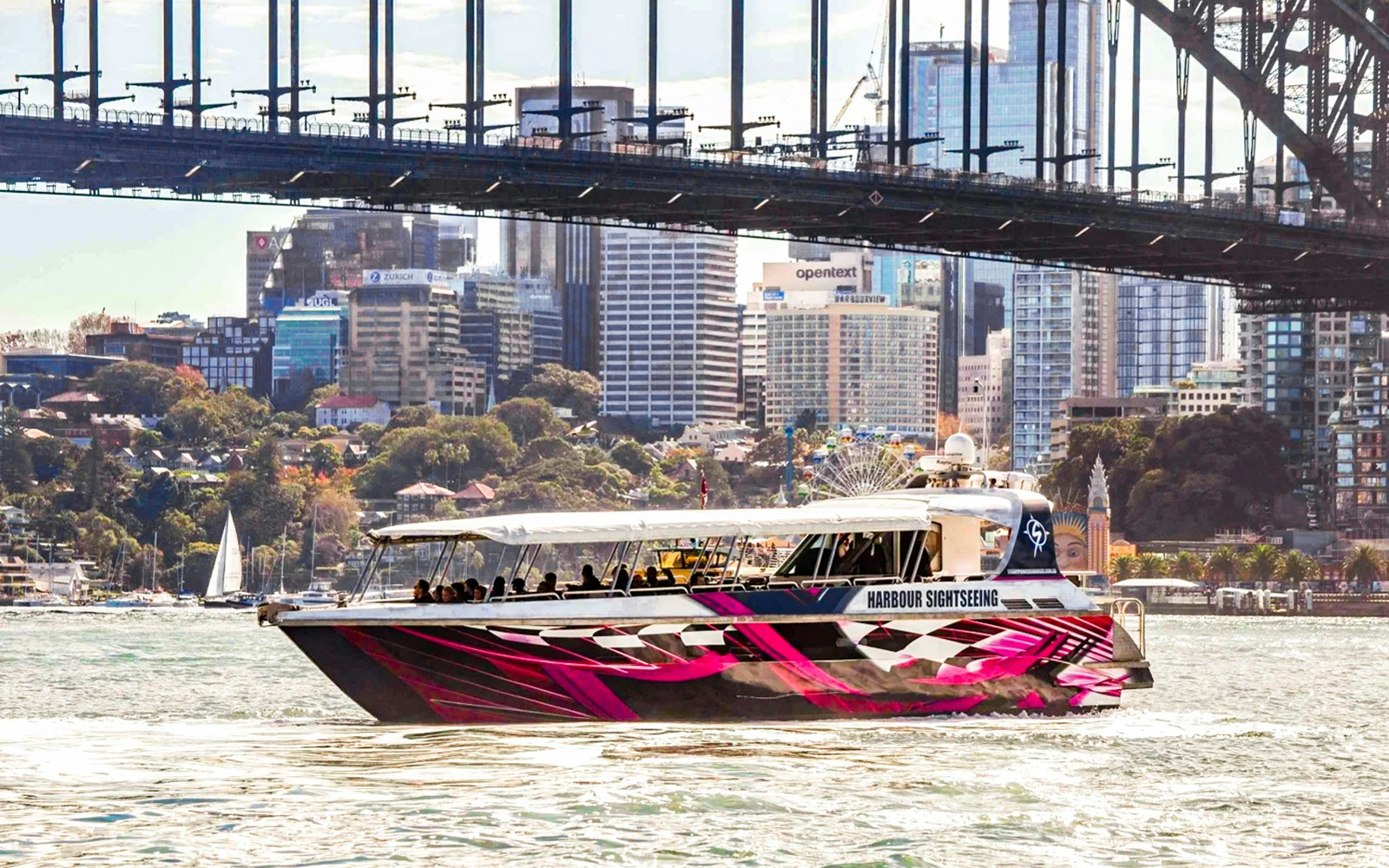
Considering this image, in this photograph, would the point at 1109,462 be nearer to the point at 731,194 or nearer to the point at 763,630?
the point at 731,194

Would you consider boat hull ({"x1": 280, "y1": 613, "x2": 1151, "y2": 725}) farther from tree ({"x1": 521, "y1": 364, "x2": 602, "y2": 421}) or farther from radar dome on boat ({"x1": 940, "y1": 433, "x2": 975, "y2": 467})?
tree ({"x1": 521, "y1": 364, "x2": 602, "y2": 421})

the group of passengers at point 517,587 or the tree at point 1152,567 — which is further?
the tree at point 1152,567

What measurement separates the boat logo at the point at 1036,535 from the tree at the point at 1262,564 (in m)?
85.9

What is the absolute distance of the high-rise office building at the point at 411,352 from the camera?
188 meters

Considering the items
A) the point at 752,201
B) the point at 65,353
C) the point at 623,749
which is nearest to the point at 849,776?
the point at 623,749

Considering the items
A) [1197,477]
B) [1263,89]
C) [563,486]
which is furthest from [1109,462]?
[1263,89]

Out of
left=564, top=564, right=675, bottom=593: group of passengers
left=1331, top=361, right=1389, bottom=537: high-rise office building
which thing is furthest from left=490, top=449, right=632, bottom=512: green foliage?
left=564, top=564, right=675, bottom=593: group of passengers

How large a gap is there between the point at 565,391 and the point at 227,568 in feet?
213

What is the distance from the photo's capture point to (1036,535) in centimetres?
2928

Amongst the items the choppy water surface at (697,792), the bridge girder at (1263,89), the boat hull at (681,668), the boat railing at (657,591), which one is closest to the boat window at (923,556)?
the boat hull at (681,668)

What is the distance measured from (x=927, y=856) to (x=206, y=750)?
8.14m

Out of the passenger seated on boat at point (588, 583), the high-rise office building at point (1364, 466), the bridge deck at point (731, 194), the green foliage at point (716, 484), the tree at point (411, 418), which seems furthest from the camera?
the tree at point (411, 418)

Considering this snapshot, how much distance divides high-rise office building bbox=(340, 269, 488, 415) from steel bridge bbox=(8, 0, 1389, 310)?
3969 inches

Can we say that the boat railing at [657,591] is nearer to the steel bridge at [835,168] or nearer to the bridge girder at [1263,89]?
the steel bridge at [835,168]
